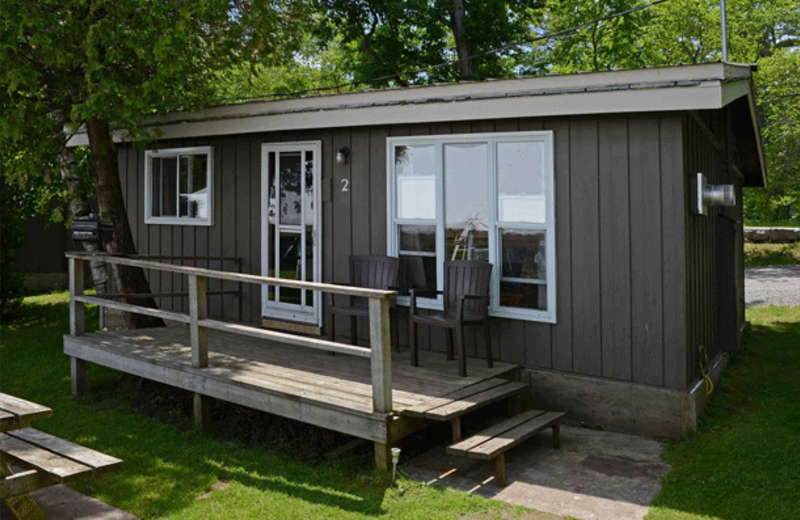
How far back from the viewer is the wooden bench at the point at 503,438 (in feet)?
15.2

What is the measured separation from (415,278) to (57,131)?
433cm

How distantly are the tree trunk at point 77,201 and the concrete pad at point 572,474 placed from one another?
568cm

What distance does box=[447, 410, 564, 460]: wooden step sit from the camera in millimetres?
4629

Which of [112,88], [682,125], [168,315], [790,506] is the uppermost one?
[112,88]

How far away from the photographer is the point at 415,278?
6.89 metres

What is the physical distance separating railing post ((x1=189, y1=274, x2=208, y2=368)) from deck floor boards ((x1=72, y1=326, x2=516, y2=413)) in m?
0.11

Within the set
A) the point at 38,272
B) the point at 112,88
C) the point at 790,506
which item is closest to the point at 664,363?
the point at 790,506

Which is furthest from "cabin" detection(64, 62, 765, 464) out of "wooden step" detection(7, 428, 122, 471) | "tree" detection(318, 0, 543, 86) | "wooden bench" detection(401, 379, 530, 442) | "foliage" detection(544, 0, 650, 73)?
"foliage" detection(544, 0, 650, 73)

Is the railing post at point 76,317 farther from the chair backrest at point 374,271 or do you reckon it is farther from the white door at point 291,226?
the chair backrest at point 374,271

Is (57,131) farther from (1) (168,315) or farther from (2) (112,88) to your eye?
(1) (168,315)

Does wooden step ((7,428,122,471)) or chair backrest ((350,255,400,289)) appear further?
chair backrest ((350,255,400,289))

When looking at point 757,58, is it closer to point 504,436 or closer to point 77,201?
point 77,201

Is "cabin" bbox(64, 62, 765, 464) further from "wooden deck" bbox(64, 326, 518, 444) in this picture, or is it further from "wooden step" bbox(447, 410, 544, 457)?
"wooden step" bbox(447, 410, 544, 457)

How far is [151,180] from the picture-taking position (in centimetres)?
909
